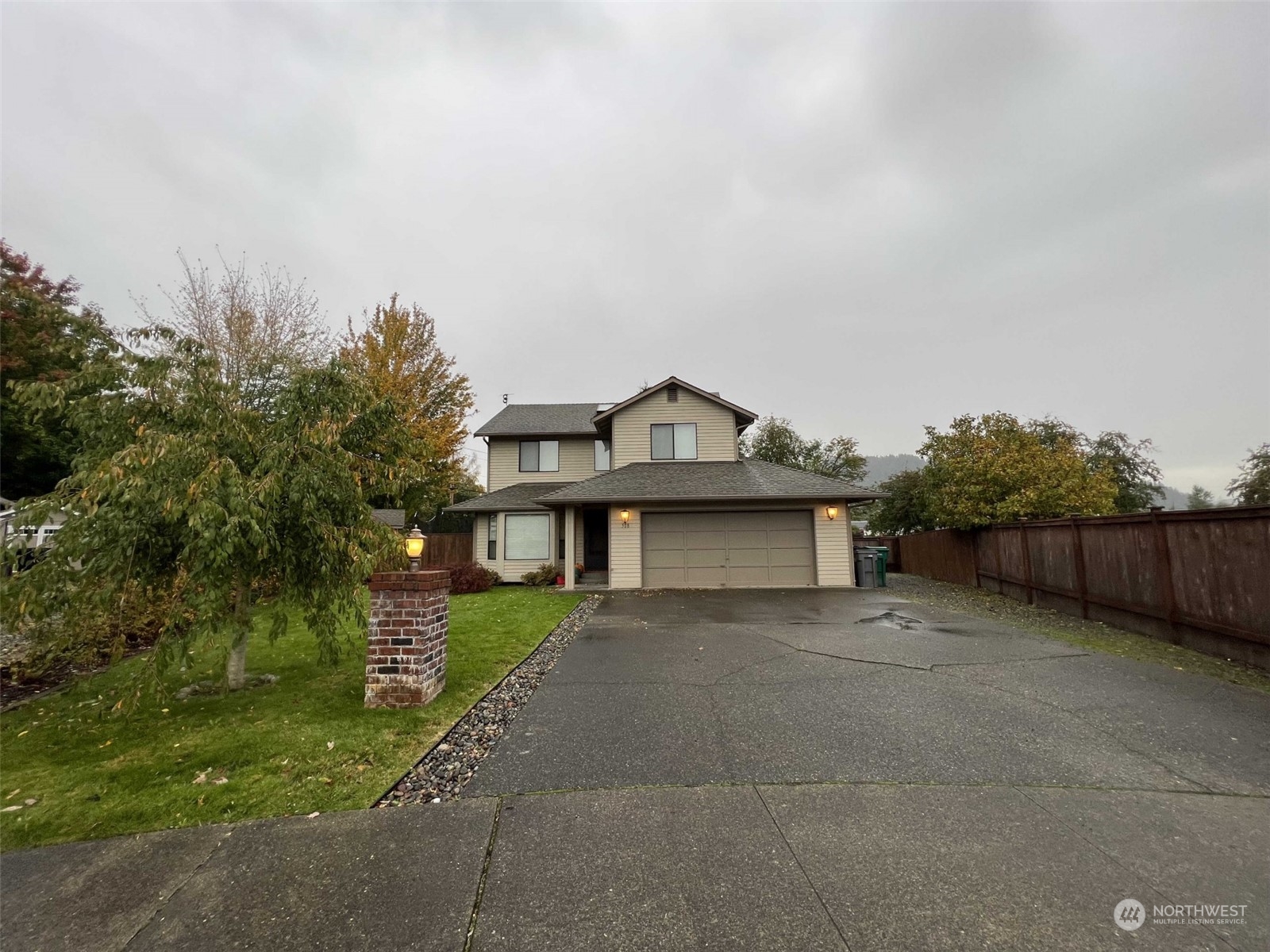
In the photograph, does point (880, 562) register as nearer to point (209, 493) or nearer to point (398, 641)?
point (398, 641)

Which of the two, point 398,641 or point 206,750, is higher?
point 398,641

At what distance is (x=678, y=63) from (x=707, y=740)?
13021 millimetres

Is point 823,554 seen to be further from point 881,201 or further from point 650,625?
point 881,201

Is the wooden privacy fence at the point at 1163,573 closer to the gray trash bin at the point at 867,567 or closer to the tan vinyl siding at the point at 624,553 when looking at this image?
the gray trash bin at the point at 867,567

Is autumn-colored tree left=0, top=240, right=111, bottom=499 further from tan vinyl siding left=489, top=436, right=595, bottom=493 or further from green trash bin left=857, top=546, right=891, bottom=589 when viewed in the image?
green trash bin left=857, top=546, right=891, bottom=589

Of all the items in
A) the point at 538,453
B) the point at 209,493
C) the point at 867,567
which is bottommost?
the point at 867,567

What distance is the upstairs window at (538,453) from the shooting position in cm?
1881

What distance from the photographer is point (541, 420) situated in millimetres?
19625

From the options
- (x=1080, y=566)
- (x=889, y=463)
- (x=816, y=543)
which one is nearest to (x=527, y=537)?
(x=816, y=543)

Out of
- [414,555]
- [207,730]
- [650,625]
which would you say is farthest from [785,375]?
[207,730]

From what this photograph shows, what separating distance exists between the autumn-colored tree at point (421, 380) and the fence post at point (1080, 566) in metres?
19.3

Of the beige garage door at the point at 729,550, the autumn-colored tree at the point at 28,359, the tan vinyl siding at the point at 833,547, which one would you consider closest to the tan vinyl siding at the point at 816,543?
the tan vinyl siding at the point at 833,547

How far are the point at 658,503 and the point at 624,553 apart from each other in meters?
1.74

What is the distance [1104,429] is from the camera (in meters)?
29.7
